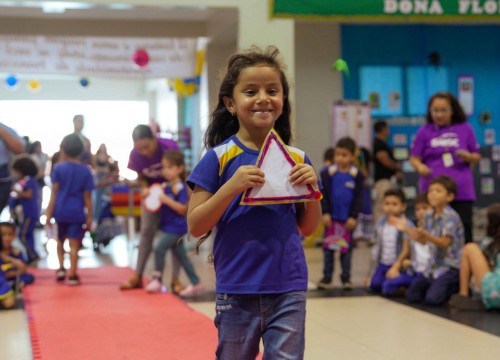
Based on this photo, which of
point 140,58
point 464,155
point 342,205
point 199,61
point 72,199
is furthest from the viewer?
point 199,61

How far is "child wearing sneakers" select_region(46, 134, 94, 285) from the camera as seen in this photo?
762 centimetres

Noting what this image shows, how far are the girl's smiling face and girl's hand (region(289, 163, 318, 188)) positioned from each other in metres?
0.18

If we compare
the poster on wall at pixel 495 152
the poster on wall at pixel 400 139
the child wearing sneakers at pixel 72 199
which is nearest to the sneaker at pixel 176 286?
the child wearing sneakers at pixel 72 199

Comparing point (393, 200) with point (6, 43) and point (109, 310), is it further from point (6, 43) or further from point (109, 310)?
Answer: point (6, 43)

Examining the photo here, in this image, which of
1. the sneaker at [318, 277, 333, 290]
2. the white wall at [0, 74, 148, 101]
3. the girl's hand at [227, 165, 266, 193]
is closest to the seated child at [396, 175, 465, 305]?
the sneaker at [318, 277, 333, 290]

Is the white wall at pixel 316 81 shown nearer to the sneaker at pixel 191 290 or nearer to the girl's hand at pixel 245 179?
the sneaker at pixel 191 290

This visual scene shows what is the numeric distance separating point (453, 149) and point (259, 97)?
14.4 ft

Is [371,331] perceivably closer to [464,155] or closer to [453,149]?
[464,155]

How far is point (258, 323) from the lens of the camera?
2.68 m

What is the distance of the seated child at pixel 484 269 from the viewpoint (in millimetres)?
5922

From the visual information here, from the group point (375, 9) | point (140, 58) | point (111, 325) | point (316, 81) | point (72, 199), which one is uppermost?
point (375, 9)

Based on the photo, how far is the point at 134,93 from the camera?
22594mm

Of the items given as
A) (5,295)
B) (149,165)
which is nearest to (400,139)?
(149,165)

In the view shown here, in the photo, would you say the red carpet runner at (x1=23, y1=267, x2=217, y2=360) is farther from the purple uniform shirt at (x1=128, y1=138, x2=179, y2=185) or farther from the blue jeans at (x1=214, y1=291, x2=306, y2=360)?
the blue jeans at (x1=214, y1=291, x2=306, y2=360)
